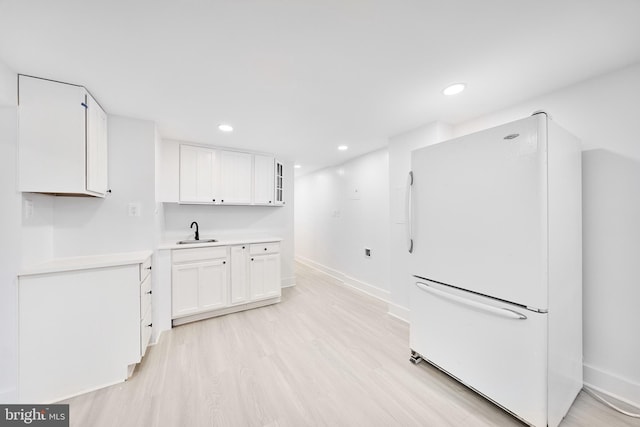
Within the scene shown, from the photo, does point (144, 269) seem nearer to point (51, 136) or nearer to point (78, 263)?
point (78, 263)

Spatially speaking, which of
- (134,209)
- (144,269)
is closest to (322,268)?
(144,269)

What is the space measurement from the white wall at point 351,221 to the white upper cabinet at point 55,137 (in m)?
3.28

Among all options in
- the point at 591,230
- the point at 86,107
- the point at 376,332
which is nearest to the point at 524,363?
the point at 591,230

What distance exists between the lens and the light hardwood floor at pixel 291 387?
1.45 metres

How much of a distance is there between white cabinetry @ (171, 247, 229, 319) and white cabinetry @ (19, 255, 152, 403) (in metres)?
0.69

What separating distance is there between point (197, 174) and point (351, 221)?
102 inches

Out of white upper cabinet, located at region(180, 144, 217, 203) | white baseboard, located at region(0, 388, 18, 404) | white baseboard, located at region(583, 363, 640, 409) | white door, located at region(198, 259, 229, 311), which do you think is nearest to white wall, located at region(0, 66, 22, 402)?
white baseboard, located at region(0, 388, 18, 404)

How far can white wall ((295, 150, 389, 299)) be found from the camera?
352 centimetres

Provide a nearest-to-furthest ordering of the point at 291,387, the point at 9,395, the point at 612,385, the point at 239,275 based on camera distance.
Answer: the point at 9,395
the point at 612,385
the point at 291,387
the point at 239,275

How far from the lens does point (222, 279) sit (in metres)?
2.89

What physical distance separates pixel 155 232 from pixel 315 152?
→ 2.44m

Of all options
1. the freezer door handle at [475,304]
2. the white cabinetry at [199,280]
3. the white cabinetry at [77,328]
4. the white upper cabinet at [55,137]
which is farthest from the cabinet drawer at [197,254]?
the freezer door handle at [475,304]

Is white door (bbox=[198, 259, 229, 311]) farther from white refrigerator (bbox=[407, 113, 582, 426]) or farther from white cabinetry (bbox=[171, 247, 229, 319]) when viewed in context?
white refrigerator (bbox=[407, 113, 582, 426])

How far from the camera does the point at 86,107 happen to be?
5.88 feet
